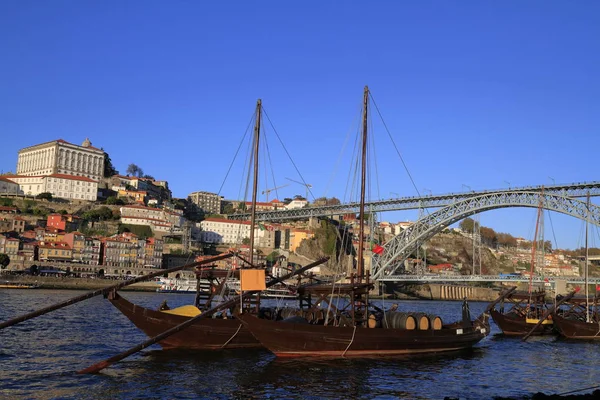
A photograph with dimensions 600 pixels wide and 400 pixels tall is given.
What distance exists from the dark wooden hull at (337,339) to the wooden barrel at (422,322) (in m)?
0.29

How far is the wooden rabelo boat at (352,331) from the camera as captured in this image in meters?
21.5

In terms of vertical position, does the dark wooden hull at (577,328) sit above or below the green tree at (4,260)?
below

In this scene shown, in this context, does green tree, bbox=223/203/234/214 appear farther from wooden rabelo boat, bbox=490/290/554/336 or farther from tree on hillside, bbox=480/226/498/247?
wooden rabelo boat, bbox=490/290/554/336

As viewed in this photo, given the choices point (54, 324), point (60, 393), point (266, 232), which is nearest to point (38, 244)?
point (266, 232)

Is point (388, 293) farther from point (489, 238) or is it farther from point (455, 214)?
point (489, 238)

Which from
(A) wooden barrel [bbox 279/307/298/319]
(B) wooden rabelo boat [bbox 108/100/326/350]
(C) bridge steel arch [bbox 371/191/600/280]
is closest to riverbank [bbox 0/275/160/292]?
(C) bridge steel arch [bbox 371/191/600/280]

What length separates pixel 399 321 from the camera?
24578 mm

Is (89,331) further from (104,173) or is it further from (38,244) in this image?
(104,173)

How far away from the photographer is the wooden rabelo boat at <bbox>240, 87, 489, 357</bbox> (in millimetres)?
21469

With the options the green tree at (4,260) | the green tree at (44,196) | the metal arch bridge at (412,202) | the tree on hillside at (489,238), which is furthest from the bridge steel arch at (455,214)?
the tree on hillside at (489,238)

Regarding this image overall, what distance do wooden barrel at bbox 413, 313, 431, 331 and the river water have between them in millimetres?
1366

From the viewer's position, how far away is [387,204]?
91438 mm

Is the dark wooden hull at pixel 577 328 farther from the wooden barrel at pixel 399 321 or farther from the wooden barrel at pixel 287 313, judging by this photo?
the wooden barrel at pixel 287 313

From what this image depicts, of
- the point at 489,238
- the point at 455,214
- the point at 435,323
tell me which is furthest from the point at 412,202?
the point at 489,238
